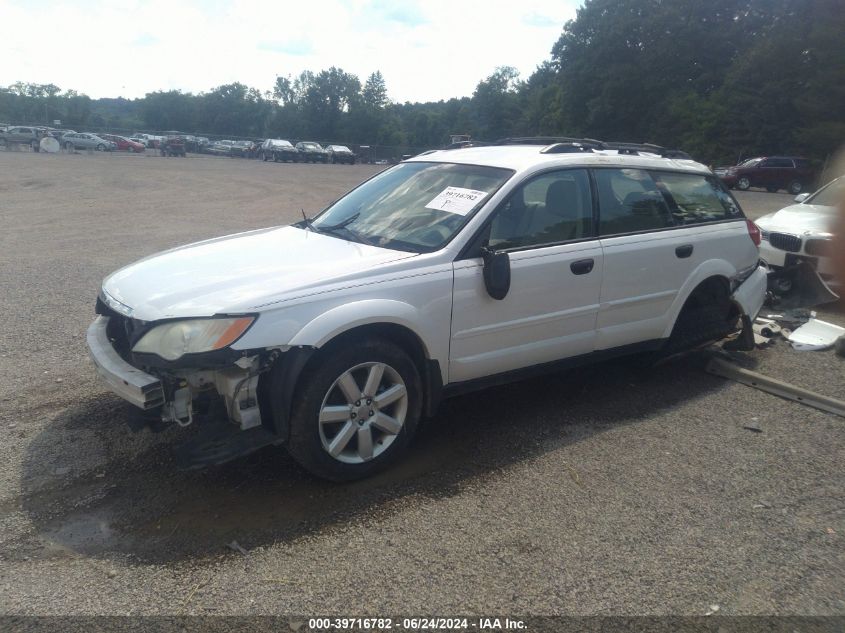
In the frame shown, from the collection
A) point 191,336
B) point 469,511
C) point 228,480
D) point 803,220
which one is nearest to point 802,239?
point 803,220

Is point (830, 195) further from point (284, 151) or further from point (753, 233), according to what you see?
point (284, 151)

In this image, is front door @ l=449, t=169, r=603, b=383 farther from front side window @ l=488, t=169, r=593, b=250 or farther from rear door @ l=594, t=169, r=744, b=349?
rear door @ l=594, t=169, r=744, b=349

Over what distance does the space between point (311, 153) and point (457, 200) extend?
49.9 m

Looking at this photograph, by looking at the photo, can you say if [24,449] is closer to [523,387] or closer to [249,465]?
[249,465]

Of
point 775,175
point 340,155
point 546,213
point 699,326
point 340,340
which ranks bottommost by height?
point 699,326

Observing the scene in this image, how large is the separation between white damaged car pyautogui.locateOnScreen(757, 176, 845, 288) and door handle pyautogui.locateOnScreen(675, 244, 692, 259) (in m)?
3.75

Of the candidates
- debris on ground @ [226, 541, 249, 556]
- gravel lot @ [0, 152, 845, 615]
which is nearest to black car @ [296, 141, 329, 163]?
gravel lot @ [0, 152, 845, 615]

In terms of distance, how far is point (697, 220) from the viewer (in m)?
5.21

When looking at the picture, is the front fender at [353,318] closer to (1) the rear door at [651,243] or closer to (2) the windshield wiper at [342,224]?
(2) the windshield wiper at [342,224]

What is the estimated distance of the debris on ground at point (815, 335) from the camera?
6.29 metres

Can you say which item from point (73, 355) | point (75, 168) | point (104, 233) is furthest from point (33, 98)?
point (73, 355)

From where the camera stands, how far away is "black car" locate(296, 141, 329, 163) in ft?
169

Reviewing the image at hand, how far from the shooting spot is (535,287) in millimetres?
4117

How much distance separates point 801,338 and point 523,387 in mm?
3248
